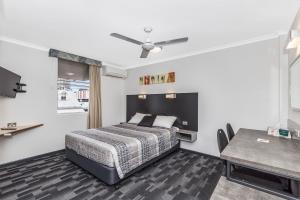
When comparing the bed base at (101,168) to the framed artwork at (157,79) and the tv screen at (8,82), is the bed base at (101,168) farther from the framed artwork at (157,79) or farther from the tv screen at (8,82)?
the framed artwork at (157,79)

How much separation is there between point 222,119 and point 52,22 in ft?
12.2

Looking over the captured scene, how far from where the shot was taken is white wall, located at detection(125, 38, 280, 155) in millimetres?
2781

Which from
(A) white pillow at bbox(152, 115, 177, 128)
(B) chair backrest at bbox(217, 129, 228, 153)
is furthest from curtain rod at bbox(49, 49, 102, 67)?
(B) chair backrest at bbox(217, 129, 228, 153)

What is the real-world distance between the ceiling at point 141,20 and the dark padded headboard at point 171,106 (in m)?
1.31

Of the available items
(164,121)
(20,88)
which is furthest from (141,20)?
(20,88)

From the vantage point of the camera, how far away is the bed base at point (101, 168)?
223 centimetres

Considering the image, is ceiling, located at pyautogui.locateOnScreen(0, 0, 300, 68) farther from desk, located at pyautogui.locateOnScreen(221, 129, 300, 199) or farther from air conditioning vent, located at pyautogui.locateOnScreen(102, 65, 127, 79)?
desk, located at pyautogui.locateOnScreen(221, 129, 300, 199)

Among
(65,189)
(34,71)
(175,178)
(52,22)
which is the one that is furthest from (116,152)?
(34,71)

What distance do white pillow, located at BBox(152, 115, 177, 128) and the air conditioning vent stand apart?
6.82 ft

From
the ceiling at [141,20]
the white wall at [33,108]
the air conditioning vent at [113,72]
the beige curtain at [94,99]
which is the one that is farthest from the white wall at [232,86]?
the white wall at [33,108]

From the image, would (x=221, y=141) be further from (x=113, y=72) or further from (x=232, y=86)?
(x=113, y=72)

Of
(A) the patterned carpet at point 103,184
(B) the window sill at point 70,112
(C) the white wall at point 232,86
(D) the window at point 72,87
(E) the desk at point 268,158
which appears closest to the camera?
(E) the desk at point 268,158

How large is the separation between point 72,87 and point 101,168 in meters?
2.77

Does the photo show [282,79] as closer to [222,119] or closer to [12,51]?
[222,119]
